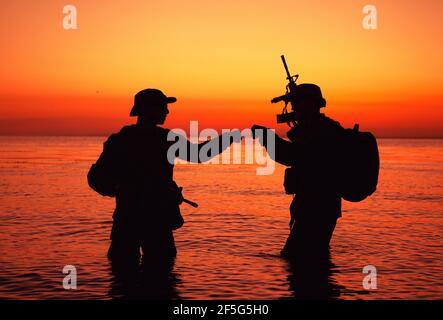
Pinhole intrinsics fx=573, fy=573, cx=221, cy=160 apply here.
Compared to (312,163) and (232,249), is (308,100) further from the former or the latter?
(232,249)

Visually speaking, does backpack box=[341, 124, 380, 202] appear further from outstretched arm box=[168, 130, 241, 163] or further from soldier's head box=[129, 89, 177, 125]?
soldier's head box=[129, 89, 177, 125]

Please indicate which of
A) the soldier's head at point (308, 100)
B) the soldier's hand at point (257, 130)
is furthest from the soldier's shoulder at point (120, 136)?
the soldier's head at point (308, 100)

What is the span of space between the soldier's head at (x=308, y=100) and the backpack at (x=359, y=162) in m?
0.56

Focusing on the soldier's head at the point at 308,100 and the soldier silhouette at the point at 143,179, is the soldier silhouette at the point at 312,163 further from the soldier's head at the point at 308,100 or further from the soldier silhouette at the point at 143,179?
the soldier silhouette at the point at 143,179

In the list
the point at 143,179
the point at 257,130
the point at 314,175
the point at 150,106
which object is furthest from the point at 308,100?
the point at 143,179

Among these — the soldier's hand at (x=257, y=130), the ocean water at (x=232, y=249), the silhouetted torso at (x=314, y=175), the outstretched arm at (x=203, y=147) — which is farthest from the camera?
the ocean water at (x=232, y=249)

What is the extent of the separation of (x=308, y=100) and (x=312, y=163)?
0.88m

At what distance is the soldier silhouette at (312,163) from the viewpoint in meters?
7.86

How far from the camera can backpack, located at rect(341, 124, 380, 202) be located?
7.55 meters

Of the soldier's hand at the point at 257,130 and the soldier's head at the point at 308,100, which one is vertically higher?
the soldier's head at the point at 308,100

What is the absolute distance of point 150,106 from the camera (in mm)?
7578

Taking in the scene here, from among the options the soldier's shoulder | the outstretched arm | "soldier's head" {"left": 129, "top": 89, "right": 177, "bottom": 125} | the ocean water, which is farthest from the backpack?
the soldier's shoulder
